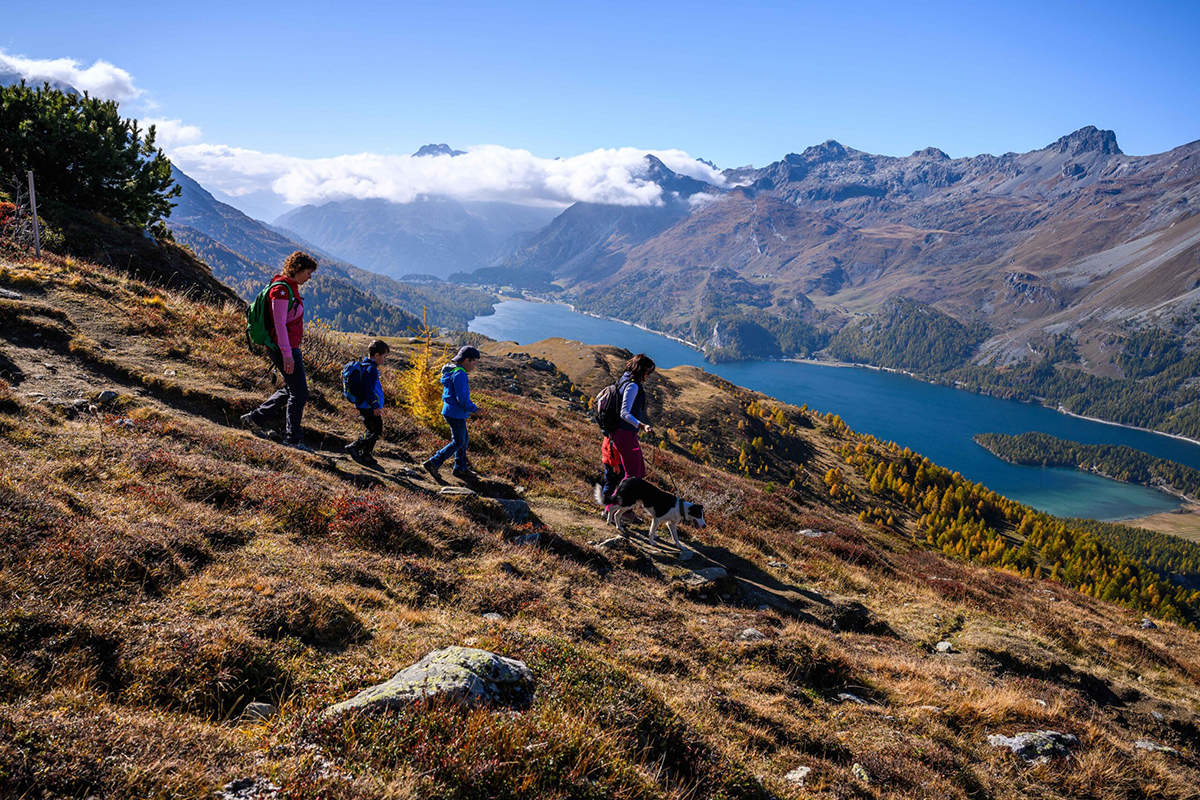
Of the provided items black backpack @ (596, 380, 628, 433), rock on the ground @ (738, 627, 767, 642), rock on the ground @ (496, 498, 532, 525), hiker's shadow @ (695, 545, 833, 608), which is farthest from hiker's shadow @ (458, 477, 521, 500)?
rock on the ground @ (738, 627, 767, 642)

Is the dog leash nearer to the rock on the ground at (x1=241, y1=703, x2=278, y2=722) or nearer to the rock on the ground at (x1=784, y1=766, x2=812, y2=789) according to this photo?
the rock on the ground at (x1=784, y1=766, x2=812, y2=789)

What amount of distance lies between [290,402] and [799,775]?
36.5 feet

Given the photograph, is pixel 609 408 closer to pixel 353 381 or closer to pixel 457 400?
pixel 457 400

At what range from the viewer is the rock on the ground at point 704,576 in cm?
1084

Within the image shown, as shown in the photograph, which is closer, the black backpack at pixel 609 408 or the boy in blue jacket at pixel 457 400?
the black backpack at pixel 609 408

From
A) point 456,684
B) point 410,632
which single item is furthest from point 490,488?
point 456,684

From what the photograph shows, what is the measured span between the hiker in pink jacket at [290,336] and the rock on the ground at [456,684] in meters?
7.73

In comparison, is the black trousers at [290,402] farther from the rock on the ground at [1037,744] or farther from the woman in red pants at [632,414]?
the rock on the ground at [1037,744]

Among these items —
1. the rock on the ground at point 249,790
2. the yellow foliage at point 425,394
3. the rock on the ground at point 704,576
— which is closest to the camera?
the rock on the ground at point 249,790

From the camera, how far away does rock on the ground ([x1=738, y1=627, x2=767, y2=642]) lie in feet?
28.5

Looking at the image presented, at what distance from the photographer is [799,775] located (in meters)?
5.57

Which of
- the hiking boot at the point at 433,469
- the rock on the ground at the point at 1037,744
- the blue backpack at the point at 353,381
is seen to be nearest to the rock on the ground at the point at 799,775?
the rock on the ground at the point at 1037,744

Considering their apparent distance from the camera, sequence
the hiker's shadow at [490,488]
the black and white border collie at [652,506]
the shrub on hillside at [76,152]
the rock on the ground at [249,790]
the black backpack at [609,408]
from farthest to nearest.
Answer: the shrub on hillside at [76,152] < the hiker's shadow at [490,488] < the black and white border collie at [652,506] < the black backpack at [609,408] < the rock on the ground at [249,790]

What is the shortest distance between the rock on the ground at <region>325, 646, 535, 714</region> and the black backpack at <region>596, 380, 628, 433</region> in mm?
6660
